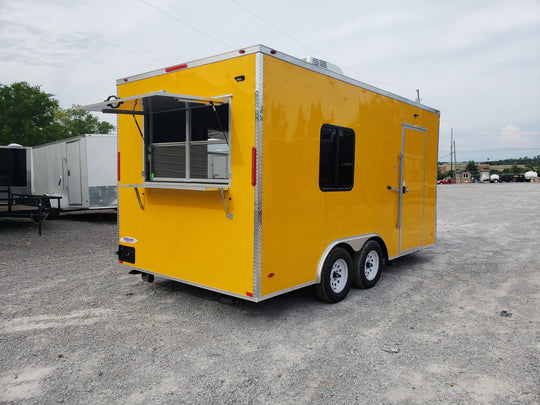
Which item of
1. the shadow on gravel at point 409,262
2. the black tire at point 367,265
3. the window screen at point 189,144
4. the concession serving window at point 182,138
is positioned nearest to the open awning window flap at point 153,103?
the concession serving window at point 182,138

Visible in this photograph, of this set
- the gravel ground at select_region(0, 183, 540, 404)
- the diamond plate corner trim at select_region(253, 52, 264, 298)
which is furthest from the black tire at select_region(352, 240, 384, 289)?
the diamond plate corner trim at select_region(253, 52, 264, 298)

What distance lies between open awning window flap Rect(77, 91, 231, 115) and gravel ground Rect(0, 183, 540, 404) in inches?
87.9

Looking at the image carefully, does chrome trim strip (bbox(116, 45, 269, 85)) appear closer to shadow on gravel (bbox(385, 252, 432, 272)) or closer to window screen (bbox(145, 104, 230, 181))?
window screen (bbox(145, 104, 230, 181))

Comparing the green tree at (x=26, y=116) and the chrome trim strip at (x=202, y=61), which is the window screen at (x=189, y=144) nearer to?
the chrome trim strip at (x=202, y=61)

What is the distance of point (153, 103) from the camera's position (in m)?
4.34

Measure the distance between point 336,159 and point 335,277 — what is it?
153 cm

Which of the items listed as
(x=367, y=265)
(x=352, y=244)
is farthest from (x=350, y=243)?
(x=367, y=265)

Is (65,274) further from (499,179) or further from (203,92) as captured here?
(499,179)

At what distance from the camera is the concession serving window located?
4.29m

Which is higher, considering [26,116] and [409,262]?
[26,116]

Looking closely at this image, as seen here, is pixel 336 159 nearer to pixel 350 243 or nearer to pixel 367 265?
pixel 350 243

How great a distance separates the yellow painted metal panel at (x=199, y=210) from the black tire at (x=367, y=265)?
6.57 feet

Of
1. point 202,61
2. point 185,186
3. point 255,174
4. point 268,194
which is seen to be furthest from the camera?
point 202,61

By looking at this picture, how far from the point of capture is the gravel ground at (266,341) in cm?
309
